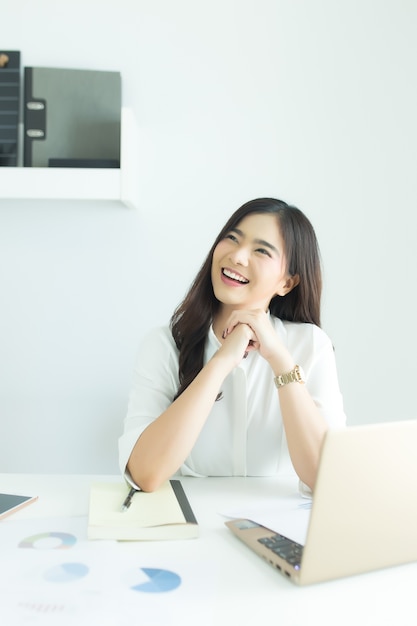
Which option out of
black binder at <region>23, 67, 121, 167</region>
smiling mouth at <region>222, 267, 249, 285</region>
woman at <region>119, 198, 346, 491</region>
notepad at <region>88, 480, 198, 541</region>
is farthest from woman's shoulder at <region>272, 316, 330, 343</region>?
black binder at <region>23, 67, 121, 167</region>

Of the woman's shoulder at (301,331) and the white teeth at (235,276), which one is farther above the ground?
the white teeth at (235,276)

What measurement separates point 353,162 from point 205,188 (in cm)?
54

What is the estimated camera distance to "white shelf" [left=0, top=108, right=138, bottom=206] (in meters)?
1.97

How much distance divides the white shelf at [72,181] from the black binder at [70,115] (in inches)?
4.1

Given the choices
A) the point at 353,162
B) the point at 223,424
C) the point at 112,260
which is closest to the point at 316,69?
the point at 353,162

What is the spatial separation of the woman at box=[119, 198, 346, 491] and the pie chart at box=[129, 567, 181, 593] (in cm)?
39

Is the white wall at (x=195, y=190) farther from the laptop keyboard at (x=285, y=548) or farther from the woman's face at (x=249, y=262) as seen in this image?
the laptop keyboard at (x=285, y=548)

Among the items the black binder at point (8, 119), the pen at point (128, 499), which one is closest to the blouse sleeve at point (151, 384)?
the pen at point (128, 499)

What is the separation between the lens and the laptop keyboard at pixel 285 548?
0.86 meters

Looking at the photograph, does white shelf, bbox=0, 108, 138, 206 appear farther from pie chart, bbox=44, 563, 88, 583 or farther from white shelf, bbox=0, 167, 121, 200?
pie chart, bbox=44, 563, 88, 583

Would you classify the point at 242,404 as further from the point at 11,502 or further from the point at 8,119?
the point at 8,119

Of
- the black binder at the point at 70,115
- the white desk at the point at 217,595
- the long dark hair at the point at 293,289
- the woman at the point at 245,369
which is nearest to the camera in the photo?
the white desk at the point at 217,595

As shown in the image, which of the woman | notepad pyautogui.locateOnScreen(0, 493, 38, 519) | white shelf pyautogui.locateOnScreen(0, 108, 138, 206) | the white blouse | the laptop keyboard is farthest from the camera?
white shelf pyautogui.locateOnScreen(0, 108, 138, 206)

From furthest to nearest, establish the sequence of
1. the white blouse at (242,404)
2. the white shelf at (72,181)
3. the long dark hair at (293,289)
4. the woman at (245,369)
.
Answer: the white shelf at (72,181) → the long dark hair at (293,289) → the white blouse at (242,404) → the woman at (245,369)
